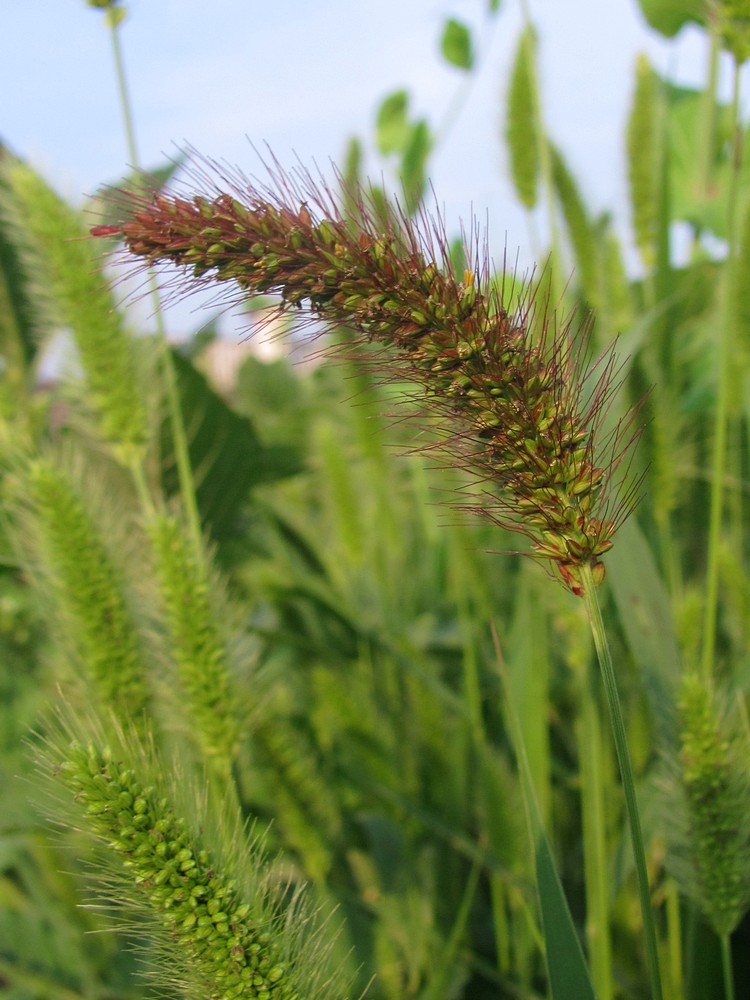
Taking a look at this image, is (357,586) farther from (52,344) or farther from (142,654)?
(142,654)

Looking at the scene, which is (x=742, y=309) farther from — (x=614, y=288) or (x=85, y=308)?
(x=85, y=308)

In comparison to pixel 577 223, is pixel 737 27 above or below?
above

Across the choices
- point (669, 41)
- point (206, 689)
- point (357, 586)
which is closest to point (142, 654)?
point (206, 689)

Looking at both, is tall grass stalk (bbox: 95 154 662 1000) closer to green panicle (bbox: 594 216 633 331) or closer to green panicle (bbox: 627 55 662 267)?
green panicle (bbox: 594 216 633 331)

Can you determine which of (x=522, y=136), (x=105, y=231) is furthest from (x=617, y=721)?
(x=522, y=136)

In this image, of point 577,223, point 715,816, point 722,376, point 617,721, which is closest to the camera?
point 617,721

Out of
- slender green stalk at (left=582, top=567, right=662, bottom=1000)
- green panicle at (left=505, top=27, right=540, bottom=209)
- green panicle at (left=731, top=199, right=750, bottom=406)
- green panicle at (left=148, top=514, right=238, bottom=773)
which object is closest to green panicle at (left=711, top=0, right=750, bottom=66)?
green panicle at (left=731, top=199, right=750, bottom=406)
